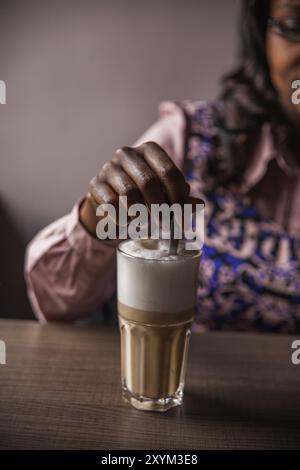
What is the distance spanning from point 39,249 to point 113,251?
0.67 feet

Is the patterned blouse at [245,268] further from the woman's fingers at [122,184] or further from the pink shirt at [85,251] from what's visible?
the woman's fingers at [122,184]

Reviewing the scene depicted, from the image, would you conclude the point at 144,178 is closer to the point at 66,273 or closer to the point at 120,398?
the point at 120,398

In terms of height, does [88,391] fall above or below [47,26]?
below

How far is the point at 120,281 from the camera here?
2.54 feet

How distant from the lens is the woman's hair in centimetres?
131

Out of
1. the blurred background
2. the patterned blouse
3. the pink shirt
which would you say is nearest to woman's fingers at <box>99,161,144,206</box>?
the pink shirt

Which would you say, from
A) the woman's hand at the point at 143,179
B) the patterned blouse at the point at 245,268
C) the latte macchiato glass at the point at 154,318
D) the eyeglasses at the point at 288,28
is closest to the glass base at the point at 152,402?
the latte macchiato glass at the point at 154,318

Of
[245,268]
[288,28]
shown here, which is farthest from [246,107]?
[245,268]

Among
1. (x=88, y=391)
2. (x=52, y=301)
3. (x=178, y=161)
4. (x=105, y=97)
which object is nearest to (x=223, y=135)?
(x=178, y=161)

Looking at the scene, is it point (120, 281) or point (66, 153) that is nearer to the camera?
point (120, 281)

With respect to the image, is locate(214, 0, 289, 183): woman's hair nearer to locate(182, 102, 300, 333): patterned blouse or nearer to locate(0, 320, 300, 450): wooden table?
locate(182, 102, 300, 333): patterned blouse

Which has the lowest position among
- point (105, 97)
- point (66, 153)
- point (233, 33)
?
A: point (66, 153)
